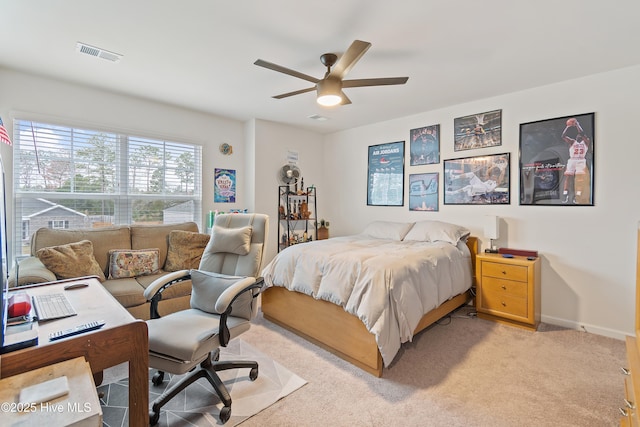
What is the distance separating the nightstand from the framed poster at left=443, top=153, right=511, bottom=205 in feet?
2.45

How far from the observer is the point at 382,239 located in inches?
157

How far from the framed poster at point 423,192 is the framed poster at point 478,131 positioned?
1.71 ft

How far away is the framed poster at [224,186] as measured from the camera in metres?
4.48

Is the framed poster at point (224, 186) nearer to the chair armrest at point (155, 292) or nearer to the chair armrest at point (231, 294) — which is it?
the chair armrest at point (155, 292)

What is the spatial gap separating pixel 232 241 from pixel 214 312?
57cm

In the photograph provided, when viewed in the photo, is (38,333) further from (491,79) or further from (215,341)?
(491,79)

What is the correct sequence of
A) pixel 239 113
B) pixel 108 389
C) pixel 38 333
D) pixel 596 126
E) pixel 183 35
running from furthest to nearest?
1. pixel 239 113
2. pixel 596 126
3. pixel 183 35
4. pixel 108 389
5. pixel 38 333

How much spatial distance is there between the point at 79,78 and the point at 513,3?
393 centimetres

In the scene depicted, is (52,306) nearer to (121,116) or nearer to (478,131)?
(121,116)

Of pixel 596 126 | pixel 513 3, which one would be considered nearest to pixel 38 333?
pixel 513 3

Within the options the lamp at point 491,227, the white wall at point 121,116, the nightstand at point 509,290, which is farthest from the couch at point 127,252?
the lamp at point 491,227

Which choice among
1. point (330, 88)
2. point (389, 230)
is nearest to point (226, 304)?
point (330, 88)

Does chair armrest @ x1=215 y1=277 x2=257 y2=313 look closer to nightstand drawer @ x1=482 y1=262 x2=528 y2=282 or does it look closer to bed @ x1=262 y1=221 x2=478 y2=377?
bed @ x1=262 y1=221 x2=478 y2=377

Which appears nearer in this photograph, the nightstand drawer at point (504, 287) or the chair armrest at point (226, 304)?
the chair armrest at point (226, 304)
